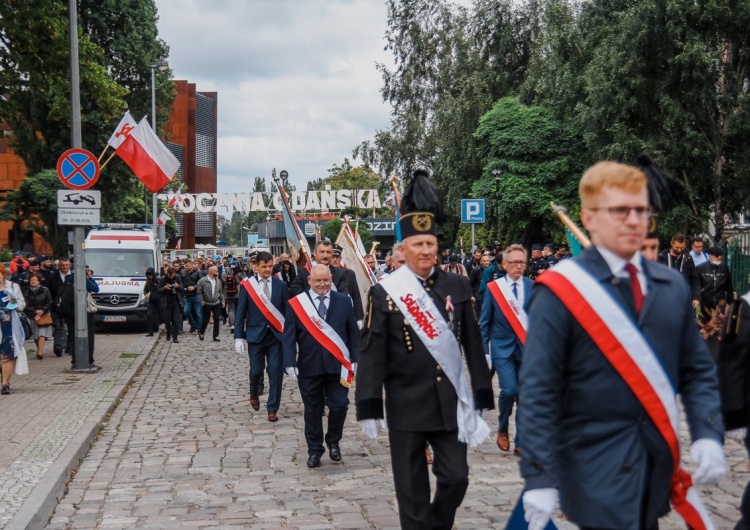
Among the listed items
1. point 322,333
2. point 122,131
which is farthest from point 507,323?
point 122,131

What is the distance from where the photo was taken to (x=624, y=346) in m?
3.54

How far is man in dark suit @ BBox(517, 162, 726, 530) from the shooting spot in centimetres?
350

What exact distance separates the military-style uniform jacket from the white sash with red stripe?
3 cm

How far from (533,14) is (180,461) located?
1418 inches

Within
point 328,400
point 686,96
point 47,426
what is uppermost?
point 686,96

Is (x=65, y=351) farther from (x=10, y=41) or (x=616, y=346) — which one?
(x=616, y=346)

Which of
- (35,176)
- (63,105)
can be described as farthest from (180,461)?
(35,176)

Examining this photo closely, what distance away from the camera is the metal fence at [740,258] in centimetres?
2281

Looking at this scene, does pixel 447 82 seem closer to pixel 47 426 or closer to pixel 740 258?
pixel 740 258

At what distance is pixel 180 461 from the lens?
9484mm

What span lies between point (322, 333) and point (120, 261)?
2011 cm

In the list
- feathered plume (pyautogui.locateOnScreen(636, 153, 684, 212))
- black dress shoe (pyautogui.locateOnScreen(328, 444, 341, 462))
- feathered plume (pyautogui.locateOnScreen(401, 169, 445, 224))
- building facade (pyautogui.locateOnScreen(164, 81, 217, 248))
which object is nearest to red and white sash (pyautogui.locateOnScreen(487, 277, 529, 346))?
black dress shoe (pyautogui.locateOnScreen(328, 444, 341, 462))

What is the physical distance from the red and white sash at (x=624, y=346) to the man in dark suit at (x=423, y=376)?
6.24 ft

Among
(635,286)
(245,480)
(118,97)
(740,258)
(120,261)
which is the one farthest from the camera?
(120,261)
